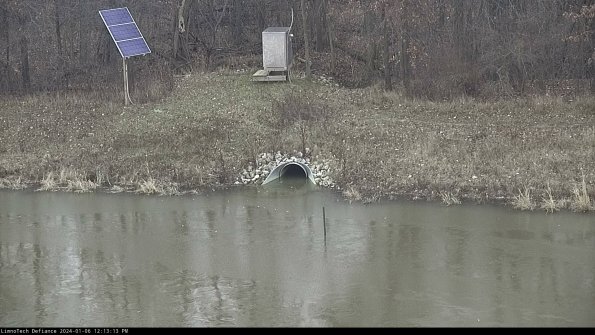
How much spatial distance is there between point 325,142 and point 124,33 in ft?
22.6

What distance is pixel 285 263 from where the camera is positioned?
41.3 feet

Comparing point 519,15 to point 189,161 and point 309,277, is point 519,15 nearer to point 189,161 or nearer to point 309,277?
point 189,161

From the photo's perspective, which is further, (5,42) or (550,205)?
(5,42)

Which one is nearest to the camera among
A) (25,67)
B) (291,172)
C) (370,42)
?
(291,172)

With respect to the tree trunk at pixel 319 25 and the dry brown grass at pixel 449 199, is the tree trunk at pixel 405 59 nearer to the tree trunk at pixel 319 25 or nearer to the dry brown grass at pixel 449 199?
the tree trunk at pixel 319 25

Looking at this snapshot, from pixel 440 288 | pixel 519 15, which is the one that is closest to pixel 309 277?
pixel 440 288

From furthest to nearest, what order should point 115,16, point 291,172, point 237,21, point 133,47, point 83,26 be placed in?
point 237,21 → point 83,26 → point 115,16 → point 133,47 → point 291,172

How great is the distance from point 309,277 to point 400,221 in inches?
131

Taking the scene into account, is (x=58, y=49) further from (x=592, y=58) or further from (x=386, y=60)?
(x=592, y=58)

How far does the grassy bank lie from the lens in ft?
53.3

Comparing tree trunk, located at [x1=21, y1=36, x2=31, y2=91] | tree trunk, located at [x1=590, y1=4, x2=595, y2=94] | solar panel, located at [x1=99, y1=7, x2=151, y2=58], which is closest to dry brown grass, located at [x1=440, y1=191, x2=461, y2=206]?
tree trunk, located at [x1=590, y1=4, x2=595, y2=94]

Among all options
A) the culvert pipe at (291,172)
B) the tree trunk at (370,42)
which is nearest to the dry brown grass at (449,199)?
the culvert pipe at (291,172)

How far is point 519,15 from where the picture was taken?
2241 cm

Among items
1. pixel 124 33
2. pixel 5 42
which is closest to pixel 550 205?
pixel 124 33
